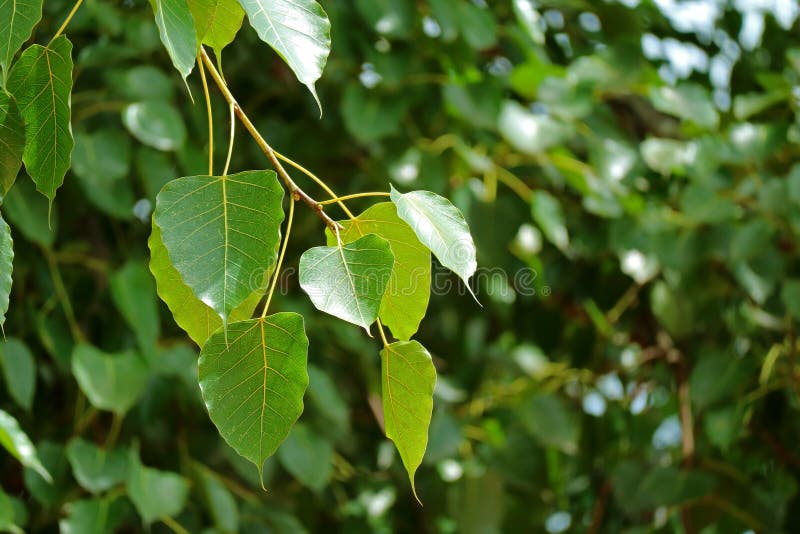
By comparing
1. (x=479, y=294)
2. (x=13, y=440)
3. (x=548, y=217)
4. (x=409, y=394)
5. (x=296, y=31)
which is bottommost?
(x=479, y=294)

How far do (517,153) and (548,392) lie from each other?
29 centimetres

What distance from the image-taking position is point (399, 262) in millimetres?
381

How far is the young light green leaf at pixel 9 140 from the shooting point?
Answer: 353 millimetres

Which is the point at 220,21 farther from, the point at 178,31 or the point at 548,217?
the point at 548,217

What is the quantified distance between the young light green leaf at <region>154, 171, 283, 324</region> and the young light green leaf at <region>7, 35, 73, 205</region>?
0.05 meters

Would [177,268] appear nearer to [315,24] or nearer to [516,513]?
[315,24]

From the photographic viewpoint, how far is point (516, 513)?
3.66 ft

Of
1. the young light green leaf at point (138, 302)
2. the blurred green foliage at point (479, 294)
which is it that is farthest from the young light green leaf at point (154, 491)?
the young light green leaf at point (138, 302)

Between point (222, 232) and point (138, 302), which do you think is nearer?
point (222, 232)

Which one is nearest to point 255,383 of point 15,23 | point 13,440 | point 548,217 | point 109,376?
point 15,23

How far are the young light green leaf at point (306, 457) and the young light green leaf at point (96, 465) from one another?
0.51 ft

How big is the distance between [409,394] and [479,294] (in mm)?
801

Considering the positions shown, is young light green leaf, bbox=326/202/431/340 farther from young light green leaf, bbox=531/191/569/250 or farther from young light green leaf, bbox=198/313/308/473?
young light green leaf, bbox=531/191/569/250

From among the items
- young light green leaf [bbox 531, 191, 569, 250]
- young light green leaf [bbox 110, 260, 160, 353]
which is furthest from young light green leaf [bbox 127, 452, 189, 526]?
young light green leaf [bbox 531, 191, 569, 250]
